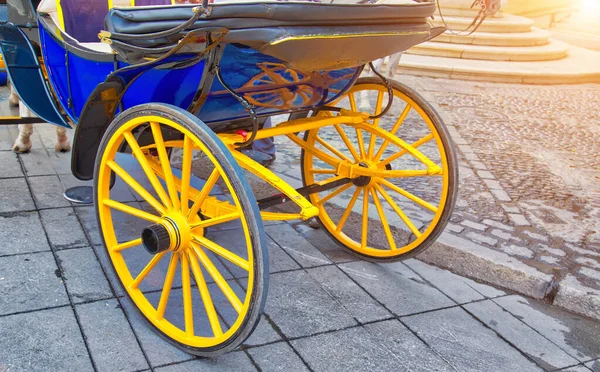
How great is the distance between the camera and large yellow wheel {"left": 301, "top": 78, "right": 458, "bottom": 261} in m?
2.76

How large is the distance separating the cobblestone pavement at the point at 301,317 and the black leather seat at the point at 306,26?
106 centimetres

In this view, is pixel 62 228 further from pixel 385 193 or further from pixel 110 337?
pixel 385 193

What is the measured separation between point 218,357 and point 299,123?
1047mm

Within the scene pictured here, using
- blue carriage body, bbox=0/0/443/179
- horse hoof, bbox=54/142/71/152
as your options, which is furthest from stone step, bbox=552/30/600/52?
blue carriage body, bbox=0/0/443/179

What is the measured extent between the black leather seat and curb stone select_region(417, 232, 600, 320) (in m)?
1.35

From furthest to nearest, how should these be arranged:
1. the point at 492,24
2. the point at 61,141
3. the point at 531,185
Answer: the point at 492,24 → the point at 531,185 → the point at 61,141

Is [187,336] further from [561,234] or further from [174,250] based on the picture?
[561,234]

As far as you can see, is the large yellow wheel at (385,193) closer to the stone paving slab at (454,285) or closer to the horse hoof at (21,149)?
the stone paving slab at (454,285)

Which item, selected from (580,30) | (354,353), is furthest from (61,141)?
(580,30)

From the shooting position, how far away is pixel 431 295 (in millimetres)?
2918

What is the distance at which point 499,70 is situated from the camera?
28.3ft

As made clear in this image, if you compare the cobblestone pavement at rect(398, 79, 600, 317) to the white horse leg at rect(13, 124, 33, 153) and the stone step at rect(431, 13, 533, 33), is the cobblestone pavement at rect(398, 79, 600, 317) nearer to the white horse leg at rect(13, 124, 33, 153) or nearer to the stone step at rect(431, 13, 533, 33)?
the stone step at rect(431, 13, 533, 33)

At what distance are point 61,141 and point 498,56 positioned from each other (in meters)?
7.34

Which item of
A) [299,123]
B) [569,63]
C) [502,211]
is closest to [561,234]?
[502,211]
